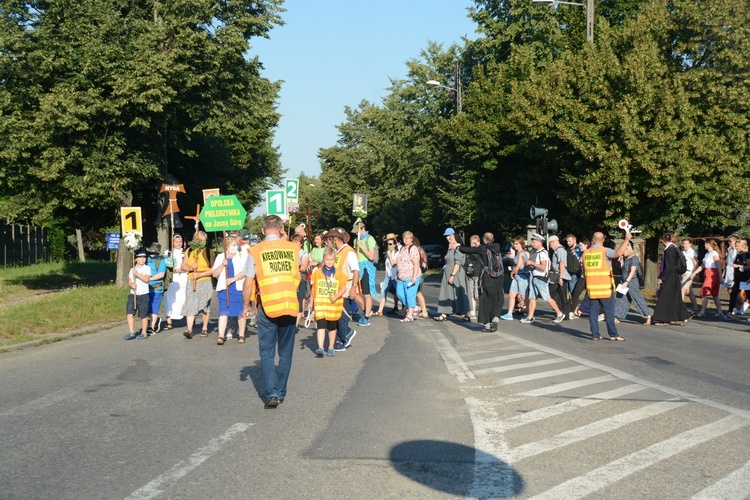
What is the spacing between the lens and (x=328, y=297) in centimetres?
1204

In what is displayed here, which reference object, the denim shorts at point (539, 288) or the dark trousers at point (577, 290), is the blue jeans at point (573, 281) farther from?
the denim shorts at point (539, 288)

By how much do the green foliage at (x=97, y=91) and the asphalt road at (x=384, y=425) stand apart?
1665 cm

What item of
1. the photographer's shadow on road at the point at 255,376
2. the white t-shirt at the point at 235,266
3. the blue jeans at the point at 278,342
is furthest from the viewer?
the white t-shirt at the point at 235,266

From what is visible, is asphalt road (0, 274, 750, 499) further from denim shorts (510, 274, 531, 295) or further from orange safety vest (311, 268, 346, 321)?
denim shorts (510, 274, 531, 295)

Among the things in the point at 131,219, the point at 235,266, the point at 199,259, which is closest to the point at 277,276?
the point at 235,266

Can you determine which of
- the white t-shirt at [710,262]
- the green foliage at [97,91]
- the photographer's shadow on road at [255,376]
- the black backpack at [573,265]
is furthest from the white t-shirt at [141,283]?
the green foliage at [97,91]

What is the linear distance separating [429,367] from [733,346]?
585 cm

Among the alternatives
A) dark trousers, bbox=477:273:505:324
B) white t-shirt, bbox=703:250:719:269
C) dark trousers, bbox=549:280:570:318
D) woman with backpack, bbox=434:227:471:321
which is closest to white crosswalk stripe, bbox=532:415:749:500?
dark trousers, bbox=477:273:505:324

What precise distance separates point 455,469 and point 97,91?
2495 cm

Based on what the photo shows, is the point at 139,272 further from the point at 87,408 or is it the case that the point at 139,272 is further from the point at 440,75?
the point at 440,75

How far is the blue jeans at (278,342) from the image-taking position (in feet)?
27.4

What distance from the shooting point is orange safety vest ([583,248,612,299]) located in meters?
14.2

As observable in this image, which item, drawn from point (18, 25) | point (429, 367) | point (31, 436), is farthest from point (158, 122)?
point (31, 436)

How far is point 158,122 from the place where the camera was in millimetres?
29984
